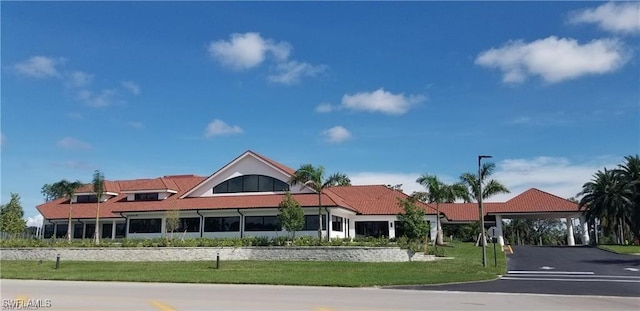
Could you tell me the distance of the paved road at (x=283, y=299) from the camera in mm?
13031

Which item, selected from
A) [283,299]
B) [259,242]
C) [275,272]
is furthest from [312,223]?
[283,299]

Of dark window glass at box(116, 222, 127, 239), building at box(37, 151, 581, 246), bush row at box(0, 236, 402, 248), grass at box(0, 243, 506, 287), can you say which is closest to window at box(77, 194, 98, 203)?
building at box(37, 151, 581, 246)

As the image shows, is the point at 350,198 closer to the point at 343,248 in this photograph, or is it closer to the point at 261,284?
the point at 343,248

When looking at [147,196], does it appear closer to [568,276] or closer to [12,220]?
[12,220]

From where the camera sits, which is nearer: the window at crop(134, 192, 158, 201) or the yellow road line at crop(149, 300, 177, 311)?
the yellow road line at crop(149, 300, 177, 311)

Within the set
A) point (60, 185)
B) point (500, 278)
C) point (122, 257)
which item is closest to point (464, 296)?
point (500, 278)

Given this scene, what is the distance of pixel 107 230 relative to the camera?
4647 cm

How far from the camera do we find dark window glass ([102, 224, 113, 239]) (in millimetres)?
46188

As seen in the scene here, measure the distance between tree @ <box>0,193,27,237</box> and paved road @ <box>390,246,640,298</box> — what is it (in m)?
37.4

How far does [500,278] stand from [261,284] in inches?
395

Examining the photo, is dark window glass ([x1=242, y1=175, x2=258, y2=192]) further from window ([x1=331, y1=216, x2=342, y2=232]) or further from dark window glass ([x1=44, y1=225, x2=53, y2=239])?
dark window glass ([x1=44, y1=225, x2=53, y2=239])

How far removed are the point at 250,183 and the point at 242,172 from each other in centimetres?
113

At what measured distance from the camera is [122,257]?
32.4 m

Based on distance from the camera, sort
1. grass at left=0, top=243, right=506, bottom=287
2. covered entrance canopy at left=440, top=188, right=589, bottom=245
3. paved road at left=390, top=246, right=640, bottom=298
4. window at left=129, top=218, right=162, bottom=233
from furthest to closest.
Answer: covered entrance canopy at left=440, top=188, right=589, bottom=245
window at left=129, top=218, right=162, bottom=233
grass at left=0, top=243, right=506, bottom=287
paved road at left=390, top=246, right=640, bottom=298
